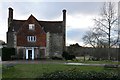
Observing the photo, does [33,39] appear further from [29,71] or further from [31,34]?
[29,71]

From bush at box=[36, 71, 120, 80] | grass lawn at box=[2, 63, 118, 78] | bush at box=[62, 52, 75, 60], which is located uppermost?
bush at box=[36, 71, 120, 80]

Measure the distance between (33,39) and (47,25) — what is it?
6230 millimetres

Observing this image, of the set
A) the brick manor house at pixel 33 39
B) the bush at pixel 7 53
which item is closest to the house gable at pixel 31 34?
the brick manor house at pixel 33 39

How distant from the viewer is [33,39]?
190ft

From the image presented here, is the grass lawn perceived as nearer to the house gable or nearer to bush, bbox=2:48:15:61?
bush, bbox=2:48:15:61

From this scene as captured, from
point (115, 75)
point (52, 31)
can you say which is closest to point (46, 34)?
point (52, 31)

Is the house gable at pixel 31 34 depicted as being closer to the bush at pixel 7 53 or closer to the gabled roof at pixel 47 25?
the gabled roof at pixel 47 25

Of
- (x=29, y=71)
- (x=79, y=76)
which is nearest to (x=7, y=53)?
(x=29, y=71)

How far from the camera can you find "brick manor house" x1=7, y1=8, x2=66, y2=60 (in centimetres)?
5712

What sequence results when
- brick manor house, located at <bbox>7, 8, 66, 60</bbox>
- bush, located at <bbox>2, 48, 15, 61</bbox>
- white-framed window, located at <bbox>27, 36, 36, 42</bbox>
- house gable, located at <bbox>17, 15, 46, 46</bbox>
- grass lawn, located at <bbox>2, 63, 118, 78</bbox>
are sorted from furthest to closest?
white-framed window, located at <bbox>27, 36, 36, 42</bbox>
house gable, located at <bbox>17, 15, 46, 46</bbox>
brick manor house, located at <bbox>7, 8, 66, 60</bbox>
bush, located at <bbox>2, 48, 15, 61</bbox>
grass lawn, located at <bbox>2, 63, 118, 78</bbox>

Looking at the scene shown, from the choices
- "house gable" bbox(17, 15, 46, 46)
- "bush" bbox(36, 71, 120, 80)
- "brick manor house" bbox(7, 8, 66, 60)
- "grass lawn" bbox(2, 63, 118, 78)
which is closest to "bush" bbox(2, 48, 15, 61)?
"brick manor house" bbox(7, 8, 66, 60)

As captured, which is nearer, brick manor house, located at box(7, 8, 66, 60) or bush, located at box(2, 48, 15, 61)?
bush, located at box(2, 48, 15, 61)

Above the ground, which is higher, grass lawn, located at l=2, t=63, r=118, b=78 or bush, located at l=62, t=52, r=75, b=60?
grass lawn, located at l=2, t=63, r=118, b=78

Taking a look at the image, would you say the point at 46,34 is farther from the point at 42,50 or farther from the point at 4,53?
the point at 4,53
